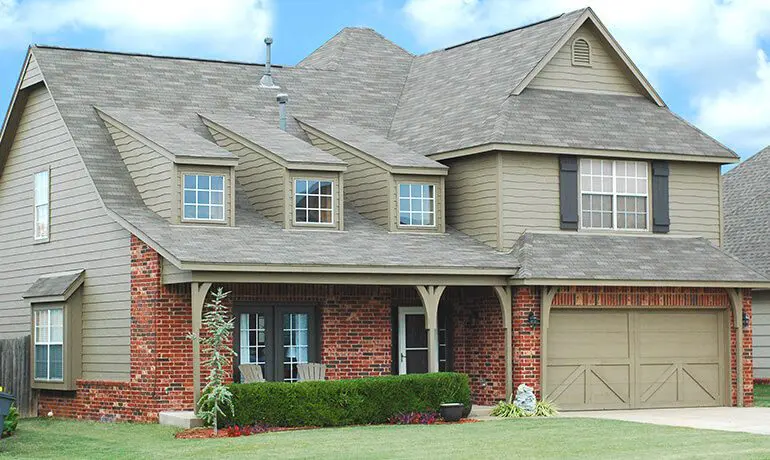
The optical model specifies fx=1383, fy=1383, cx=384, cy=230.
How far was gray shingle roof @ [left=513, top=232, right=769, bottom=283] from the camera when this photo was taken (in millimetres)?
26125

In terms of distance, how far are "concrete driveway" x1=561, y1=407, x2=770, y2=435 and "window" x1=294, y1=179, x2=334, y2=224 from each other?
586 centimetres

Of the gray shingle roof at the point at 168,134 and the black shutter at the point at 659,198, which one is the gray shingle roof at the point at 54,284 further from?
the black shutter at the point at 659,198

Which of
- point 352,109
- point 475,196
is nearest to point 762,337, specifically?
point 475,196

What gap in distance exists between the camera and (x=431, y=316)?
25.2 metres

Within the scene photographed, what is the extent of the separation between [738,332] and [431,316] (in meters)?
7.04

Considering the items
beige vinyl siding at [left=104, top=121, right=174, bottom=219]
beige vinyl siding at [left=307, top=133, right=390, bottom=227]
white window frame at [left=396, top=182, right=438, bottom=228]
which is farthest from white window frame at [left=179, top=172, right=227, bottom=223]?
white window frame at [left=396, top=182, right=438, bottom=228]

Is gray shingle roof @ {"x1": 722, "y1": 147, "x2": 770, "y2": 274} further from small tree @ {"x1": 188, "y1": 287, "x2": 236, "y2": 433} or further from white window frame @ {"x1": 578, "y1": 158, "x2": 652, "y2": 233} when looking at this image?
small tree @ {"x1": 188, "y1": 287, "x2": 236, "y2": 433}

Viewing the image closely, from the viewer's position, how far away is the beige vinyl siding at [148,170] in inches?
988

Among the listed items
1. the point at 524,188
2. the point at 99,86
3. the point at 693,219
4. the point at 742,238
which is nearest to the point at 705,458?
the point at 524,188

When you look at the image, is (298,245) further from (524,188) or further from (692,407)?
(692,407)

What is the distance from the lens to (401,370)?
89.7 ft

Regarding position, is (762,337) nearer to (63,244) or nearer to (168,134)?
(168,134)

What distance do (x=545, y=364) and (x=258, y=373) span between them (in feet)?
18.4

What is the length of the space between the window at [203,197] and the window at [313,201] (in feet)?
5.19
